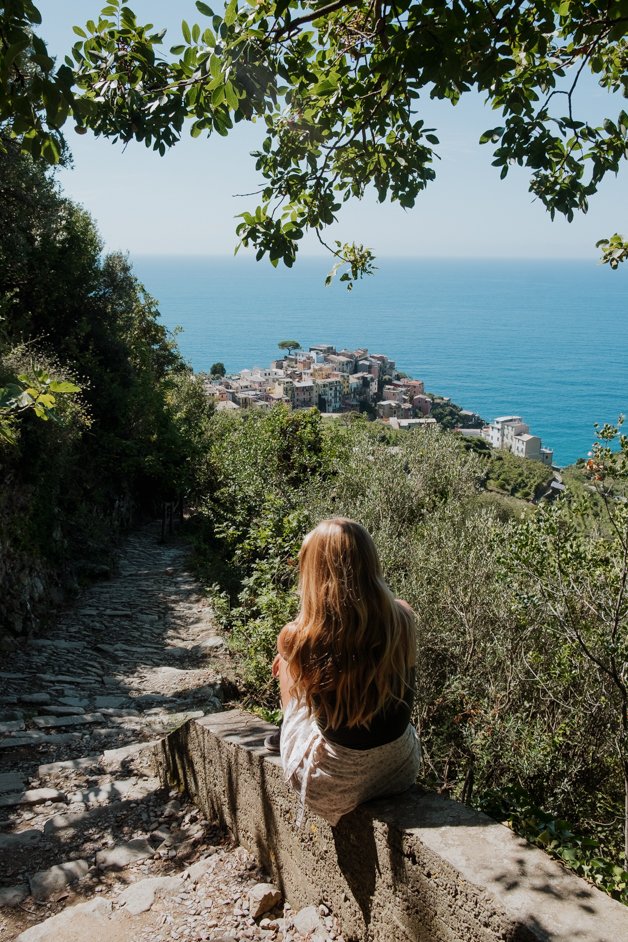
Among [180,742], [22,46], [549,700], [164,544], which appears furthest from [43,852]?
[164,544]

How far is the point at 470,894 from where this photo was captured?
5.92 feet

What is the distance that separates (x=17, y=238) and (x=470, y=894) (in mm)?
14106

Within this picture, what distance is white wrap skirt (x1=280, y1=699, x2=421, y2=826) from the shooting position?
230 cm

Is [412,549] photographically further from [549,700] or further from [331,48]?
[331,48]

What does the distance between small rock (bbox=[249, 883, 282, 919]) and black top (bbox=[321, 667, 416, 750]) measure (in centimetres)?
108

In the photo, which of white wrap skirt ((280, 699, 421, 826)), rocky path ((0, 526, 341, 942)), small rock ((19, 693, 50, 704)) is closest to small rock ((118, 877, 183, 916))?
rocky path ((0, 526, 341, 942))

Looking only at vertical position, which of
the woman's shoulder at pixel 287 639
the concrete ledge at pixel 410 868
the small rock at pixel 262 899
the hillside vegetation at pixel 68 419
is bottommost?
the small rock at pixel 262 899

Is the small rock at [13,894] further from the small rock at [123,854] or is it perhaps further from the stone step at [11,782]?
the stone step at [11,782]

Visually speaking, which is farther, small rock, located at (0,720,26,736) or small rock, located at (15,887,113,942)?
small rock, located at (0,720,26,736)

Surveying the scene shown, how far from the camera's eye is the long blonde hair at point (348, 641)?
7.39 feet

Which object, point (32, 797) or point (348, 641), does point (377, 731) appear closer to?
point (348, 641)

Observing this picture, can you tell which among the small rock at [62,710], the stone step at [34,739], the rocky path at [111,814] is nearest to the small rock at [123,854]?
the rocky path at [111,814]

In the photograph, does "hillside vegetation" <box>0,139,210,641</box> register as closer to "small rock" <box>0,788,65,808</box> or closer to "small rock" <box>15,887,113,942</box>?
"small rock" <box>0,788,65,808</box>

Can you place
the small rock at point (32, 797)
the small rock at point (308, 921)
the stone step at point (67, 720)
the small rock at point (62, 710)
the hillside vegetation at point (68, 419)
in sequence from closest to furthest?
the small rock at point (308, 921)
the small rock at point (32, 797)
the stone step at point (67, 720)
the small rock at point (62, 710)
the hillside vegetation at point (68, 419)
